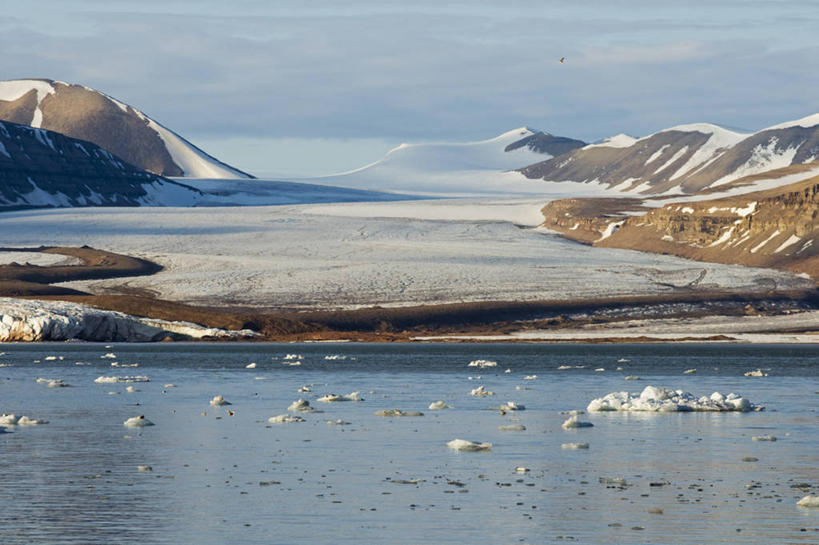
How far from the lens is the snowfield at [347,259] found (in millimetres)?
101375

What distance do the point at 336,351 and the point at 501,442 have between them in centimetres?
5220

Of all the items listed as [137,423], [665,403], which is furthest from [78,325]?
[665,403]

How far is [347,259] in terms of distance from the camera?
114 m

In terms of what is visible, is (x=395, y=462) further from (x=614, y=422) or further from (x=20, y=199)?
(x=20, y=199)

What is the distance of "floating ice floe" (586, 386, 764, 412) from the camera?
118ft

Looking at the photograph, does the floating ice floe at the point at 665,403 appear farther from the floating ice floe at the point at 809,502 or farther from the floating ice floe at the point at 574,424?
the floating ice floe at the point at 809,502

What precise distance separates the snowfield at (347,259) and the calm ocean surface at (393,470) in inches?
2105

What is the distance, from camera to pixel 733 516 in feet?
62.8

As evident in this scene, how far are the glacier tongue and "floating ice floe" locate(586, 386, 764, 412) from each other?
2126 inches

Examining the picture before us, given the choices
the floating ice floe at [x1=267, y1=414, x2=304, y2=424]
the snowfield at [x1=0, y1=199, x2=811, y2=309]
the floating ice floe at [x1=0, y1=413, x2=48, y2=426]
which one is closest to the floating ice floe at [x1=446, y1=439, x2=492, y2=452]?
the floating ice floe at [x1=267, y1=414, x2=304, y2=424]

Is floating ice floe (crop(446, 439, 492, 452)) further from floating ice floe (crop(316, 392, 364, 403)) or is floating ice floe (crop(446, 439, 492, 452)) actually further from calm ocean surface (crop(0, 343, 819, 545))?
floating ice floe (crop(316, 392, 364, 403))

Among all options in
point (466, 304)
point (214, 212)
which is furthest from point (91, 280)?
point (214, 212)

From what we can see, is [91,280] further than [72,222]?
No

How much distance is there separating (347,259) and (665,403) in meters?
79.6
